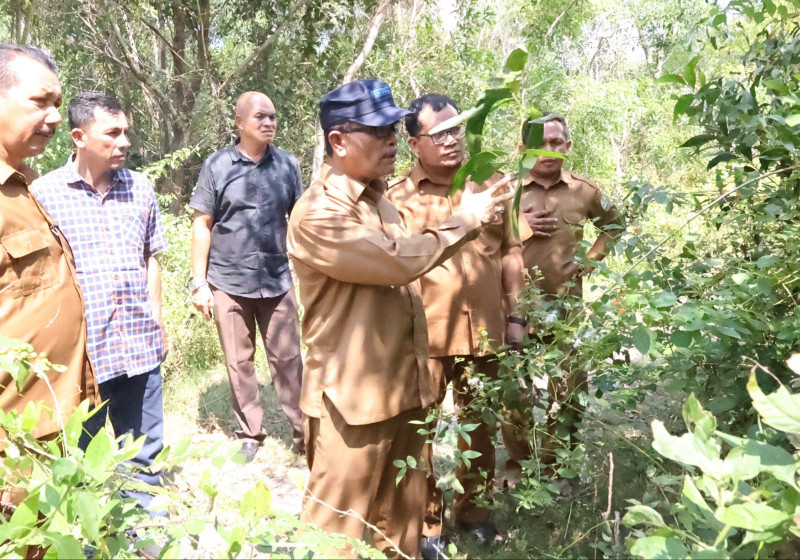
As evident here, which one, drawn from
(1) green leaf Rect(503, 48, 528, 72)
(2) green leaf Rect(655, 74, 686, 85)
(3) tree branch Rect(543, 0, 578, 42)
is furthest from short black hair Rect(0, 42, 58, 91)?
(3) tree branch Rect(543, 0, 578, 42)

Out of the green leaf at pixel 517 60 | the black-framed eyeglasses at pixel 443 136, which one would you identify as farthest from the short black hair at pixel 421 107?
the green leaf at pixel 517 60

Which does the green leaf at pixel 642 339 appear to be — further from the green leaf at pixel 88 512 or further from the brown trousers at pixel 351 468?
the green leaf at pixel 88 512

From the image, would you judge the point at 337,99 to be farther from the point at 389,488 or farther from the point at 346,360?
the point at 389,488

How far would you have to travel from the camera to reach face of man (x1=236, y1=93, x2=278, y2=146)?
4.80m

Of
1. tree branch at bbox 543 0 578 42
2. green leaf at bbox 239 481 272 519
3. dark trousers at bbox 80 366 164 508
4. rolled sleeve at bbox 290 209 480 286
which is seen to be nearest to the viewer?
green leaf at bbox 239 481 272 519

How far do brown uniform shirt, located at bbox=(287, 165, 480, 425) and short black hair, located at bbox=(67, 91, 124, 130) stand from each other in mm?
1405

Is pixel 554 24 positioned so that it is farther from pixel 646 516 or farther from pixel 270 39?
pixel 646 516

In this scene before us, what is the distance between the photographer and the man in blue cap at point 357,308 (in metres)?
2.65

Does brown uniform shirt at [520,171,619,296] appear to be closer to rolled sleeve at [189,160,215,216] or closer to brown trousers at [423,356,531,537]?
brown trousers at [423,356,531,537]

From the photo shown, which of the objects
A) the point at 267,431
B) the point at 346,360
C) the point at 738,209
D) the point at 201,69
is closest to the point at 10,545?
the point at 346,360

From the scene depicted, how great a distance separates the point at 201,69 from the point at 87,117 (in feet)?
27.1

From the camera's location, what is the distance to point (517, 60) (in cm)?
161

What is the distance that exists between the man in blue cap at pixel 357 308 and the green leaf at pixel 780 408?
1622 mm

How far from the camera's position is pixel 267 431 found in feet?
17.9
